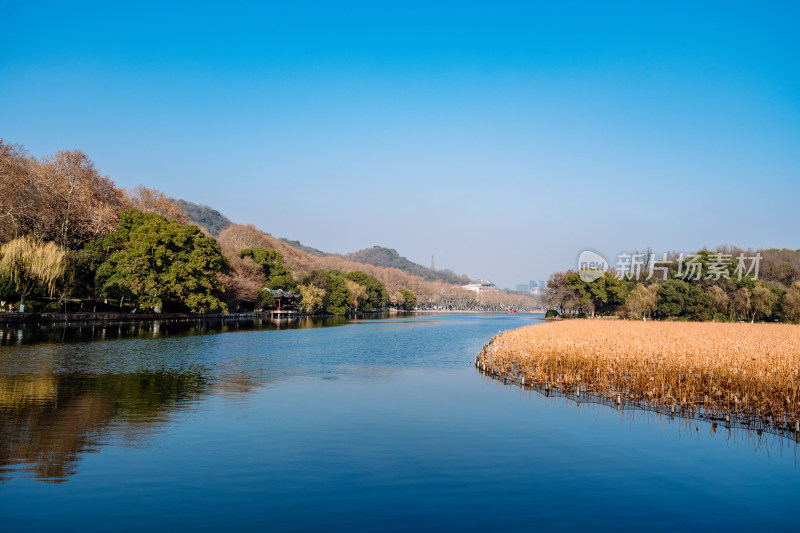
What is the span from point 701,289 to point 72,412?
2711 inches

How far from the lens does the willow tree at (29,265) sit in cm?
3919

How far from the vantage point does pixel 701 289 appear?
6550 centimetres

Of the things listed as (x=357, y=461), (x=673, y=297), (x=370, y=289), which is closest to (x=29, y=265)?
(x=357, y=461)

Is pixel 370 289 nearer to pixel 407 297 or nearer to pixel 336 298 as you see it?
pixel 336 298

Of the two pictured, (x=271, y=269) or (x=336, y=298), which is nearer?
(x=271, y=269)

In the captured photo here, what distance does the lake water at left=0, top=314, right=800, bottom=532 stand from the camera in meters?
7.03

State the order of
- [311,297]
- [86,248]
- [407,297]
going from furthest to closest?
1. [407,297]
2. [311,297]
3. [86,248]

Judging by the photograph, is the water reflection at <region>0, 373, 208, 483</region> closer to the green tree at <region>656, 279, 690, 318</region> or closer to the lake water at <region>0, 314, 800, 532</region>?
the lake water at <region>0, 314, 800, 532</region>

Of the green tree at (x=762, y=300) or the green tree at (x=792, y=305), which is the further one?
the green tree at (x=762, y=300)

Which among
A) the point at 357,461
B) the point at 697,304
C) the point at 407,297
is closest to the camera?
the point at 357,461

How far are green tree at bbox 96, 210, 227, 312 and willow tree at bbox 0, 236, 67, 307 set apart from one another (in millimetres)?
6477

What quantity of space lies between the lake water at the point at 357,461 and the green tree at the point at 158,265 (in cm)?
3409

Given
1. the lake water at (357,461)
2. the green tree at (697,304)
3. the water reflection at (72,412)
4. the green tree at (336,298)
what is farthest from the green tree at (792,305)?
the water reflection at (72,412)

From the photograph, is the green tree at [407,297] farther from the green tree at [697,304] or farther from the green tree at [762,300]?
the green tree at [762,300]
